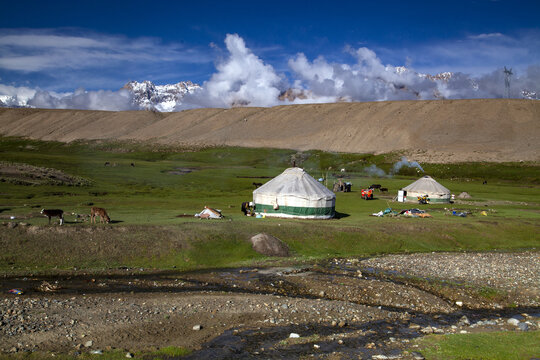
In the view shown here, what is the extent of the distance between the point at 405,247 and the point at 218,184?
40.9 meters

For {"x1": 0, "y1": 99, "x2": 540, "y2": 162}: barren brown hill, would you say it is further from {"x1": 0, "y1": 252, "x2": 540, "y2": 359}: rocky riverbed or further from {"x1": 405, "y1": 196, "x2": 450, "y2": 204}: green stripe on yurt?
{"x1": 0, "y1": 252, "x2": 540, "y2": 359}: rocky riverbed

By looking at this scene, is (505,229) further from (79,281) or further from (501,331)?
(79,281)

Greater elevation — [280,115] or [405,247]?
[280,115]

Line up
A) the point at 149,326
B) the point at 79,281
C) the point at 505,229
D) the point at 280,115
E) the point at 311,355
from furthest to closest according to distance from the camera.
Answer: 1. the point at 280,115
2. the point at 505,229
3. the point at 79,281
4. the point at 149,326
5. the point at 311,355

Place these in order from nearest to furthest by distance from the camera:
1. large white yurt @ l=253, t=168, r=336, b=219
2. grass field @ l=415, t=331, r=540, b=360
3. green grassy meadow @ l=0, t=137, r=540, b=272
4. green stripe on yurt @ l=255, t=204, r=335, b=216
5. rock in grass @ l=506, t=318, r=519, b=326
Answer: grass field @ l=415, t=331, r=540, b=360
rock in grass @ l=506, t=318, r=519, b=326
green grassy meadow @ l=0, t=137, r=540, b=272
large white yurt @ l=253, t=168, r=336, b=219
green stripe on yurt @ l=255, t=204, r=335, b=216

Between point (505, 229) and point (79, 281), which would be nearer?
point (79, 281)

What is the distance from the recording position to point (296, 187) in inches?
1516

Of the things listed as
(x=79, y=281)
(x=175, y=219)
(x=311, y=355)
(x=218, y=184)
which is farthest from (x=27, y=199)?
(x=311, y=355)

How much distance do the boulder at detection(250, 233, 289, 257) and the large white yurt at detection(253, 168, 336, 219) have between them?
9330 mm

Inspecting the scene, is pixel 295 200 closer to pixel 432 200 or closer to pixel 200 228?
pixel 200 228

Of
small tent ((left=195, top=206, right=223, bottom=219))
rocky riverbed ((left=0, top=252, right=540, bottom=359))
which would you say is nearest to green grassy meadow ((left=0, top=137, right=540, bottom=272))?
small tent ((left=195, top=206, right=223, bottom=219))

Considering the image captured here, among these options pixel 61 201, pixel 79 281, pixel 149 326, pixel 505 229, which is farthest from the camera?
pixel 61 201

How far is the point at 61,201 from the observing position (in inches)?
1681

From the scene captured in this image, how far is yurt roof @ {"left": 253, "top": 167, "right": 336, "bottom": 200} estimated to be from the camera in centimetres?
3816
